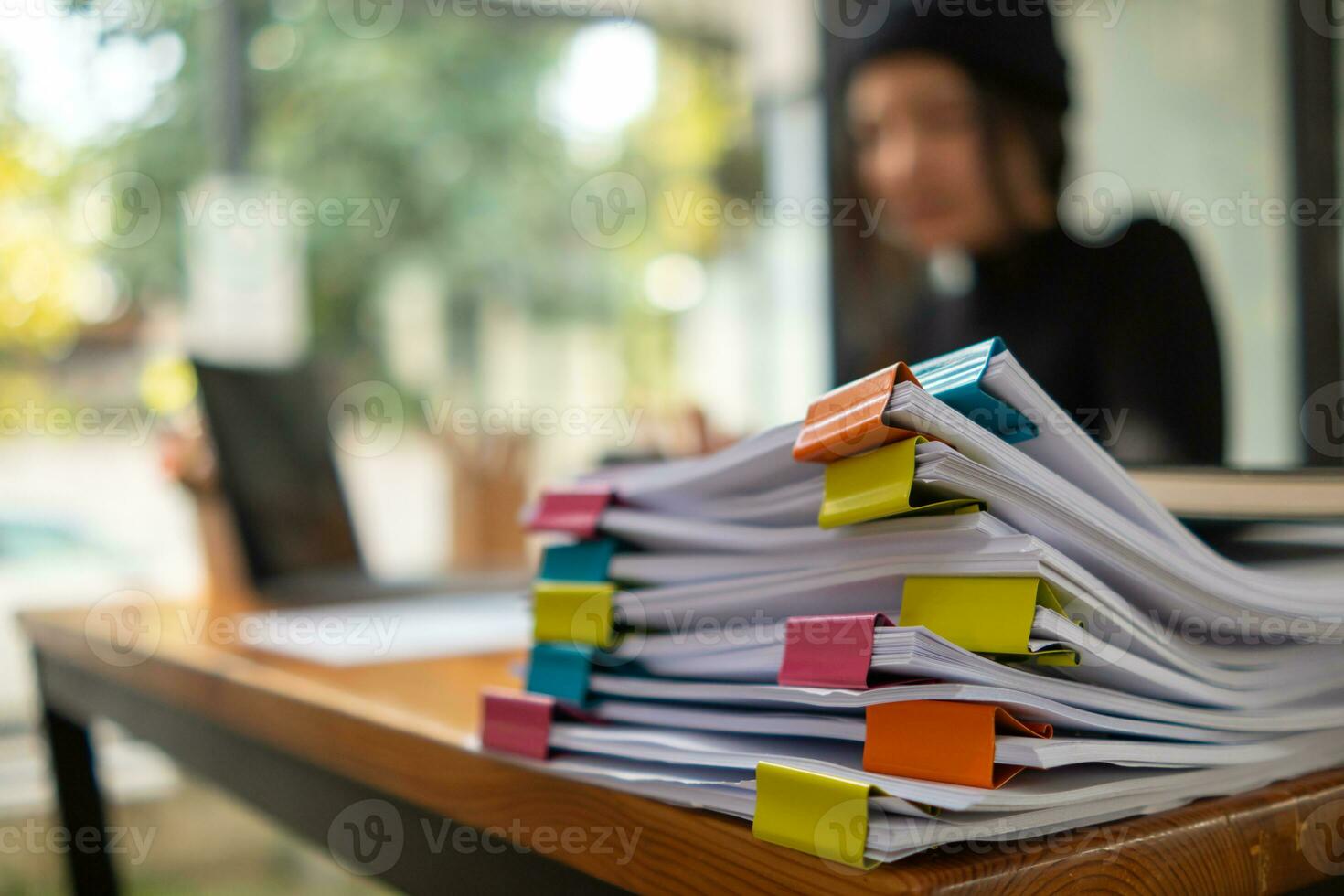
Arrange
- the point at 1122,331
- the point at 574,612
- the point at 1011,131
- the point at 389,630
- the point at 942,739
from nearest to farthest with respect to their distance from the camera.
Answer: the point at 942,739 < the point at 574,612 < the point at 389,630 < the point at 1122,331 < the point at 1011,131

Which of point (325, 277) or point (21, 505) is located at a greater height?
point (325, 277)

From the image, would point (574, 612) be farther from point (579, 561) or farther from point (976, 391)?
point (976, 391)

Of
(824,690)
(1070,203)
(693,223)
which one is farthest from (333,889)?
(693,223)

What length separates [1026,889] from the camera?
28 cm

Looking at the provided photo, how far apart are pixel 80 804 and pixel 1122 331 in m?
1.44

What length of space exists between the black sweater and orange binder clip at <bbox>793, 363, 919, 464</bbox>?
2.62 ft

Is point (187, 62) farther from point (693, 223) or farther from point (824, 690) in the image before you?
point (824, 690)

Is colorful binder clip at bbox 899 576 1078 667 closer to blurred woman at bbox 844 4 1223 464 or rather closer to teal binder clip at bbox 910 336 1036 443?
teal binder clip at bbox 910 336 1036 443

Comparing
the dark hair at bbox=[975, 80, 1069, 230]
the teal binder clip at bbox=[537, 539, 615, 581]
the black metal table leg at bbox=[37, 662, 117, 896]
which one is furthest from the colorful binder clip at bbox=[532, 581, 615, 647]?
the dark hair at bbox=[975, 80, 1069, 230]

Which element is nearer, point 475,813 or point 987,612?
point 987,612

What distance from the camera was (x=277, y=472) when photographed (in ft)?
4.40

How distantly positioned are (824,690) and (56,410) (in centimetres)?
294

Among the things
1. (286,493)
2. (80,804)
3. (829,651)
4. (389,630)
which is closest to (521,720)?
(829,651)

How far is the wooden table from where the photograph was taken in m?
0.30
